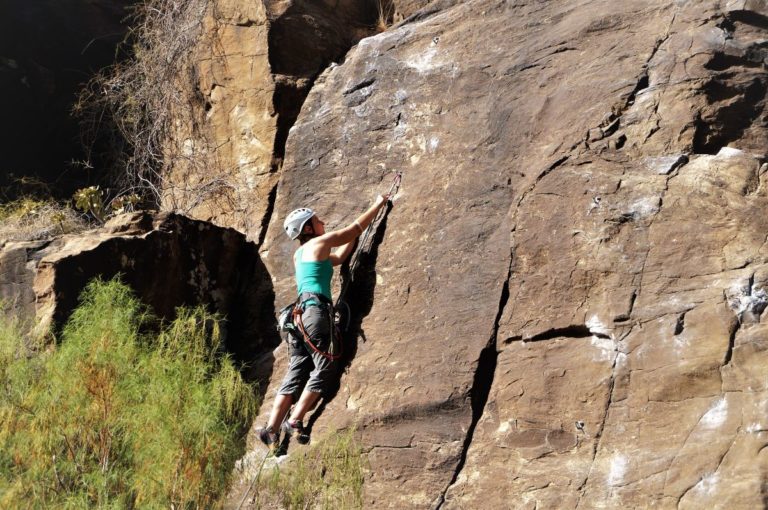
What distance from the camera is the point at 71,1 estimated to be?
34.9ft

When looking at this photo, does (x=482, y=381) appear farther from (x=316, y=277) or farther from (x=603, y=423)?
(x=316, y=277)

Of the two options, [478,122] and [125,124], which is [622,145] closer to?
[478,122]

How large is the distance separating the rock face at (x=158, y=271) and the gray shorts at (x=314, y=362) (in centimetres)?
102

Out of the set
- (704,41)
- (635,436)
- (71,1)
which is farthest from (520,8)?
(71,1)

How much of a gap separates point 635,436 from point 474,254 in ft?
5.22

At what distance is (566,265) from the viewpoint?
525 cm

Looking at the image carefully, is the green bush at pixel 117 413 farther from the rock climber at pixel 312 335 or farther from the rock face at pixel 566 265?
the rock face at pixel 566 265

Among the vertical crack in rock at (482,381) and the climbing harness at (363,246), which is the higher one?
the climbing harness at (363,246)

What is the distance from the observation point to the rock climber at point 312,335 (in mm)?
5641

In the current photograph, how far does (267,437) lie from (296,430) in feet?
0.60

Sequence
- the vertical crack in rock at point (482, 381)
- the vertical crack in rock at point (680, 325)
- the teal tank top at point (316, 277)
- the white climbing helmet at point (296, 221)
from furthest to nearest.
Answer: the white climbing helmet at point (296, 221) < the teal tank top at point (316, 277) < the vertical crack in rock at point (482, 381) < the vertical crack in rock at point (680, 325)

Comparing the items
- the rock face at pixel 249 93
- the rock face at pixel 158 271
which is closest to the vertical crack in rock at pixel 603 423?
the rock face at pixel 158 271

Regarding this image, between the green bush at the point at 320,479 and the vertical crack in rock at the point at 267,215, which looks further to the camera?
the vertical crack in rock at the point at 267,215

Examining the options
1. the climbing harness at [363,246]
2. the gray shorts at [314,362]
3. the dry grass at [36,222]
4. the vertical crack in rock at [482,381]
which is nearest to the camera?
the vertical crack in rock at [482,381]
